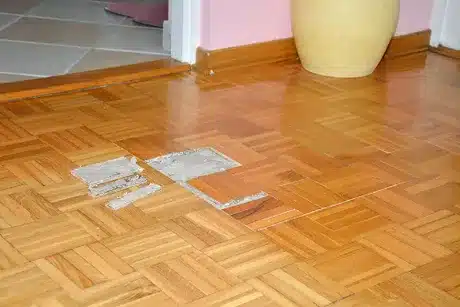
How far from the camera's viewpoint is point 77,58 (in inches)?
107

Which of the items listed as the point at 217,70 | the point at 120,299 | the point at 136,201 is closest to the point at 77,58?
the point at 217,70

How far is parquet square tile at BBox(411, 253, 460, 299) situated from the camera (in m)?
1.47

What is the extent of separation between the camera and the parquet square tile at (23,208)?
64.1 inches

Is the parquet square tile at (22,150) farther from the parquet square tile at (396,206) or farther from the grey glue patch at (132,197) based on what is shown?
the parquet square tile at (396,206)

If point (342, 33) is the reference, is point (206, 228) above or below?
below

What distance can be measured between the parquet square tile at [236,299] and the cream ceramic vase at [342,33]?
1422 mm

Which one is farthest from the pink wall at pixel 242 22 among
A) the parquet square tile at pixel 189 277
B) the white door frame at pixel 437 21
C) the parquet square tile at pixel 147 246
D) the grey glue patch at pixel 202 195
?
the parquet square tile at pixel 189 277

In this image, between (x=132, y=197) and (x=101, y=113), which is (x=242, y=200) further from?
(x=101, y=113)

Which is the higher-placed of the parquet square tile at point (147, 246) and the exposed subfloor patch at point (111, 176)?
the exposed subfloor patch at point (111, 176)

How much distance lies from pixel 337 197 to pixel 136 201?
454 mm

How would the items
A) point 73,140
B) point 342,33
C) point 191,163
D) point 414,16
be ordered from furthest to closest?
1. point 414,16
2. point 342,33
3. point 73,140
4. point 191,163

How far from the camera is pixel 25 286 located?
4.58 feet

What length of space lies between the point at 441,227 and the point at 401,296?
1.03 feet

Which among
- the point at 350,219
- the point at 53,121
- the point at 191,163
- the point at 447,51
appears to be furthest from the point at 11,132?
the point at 447,51
